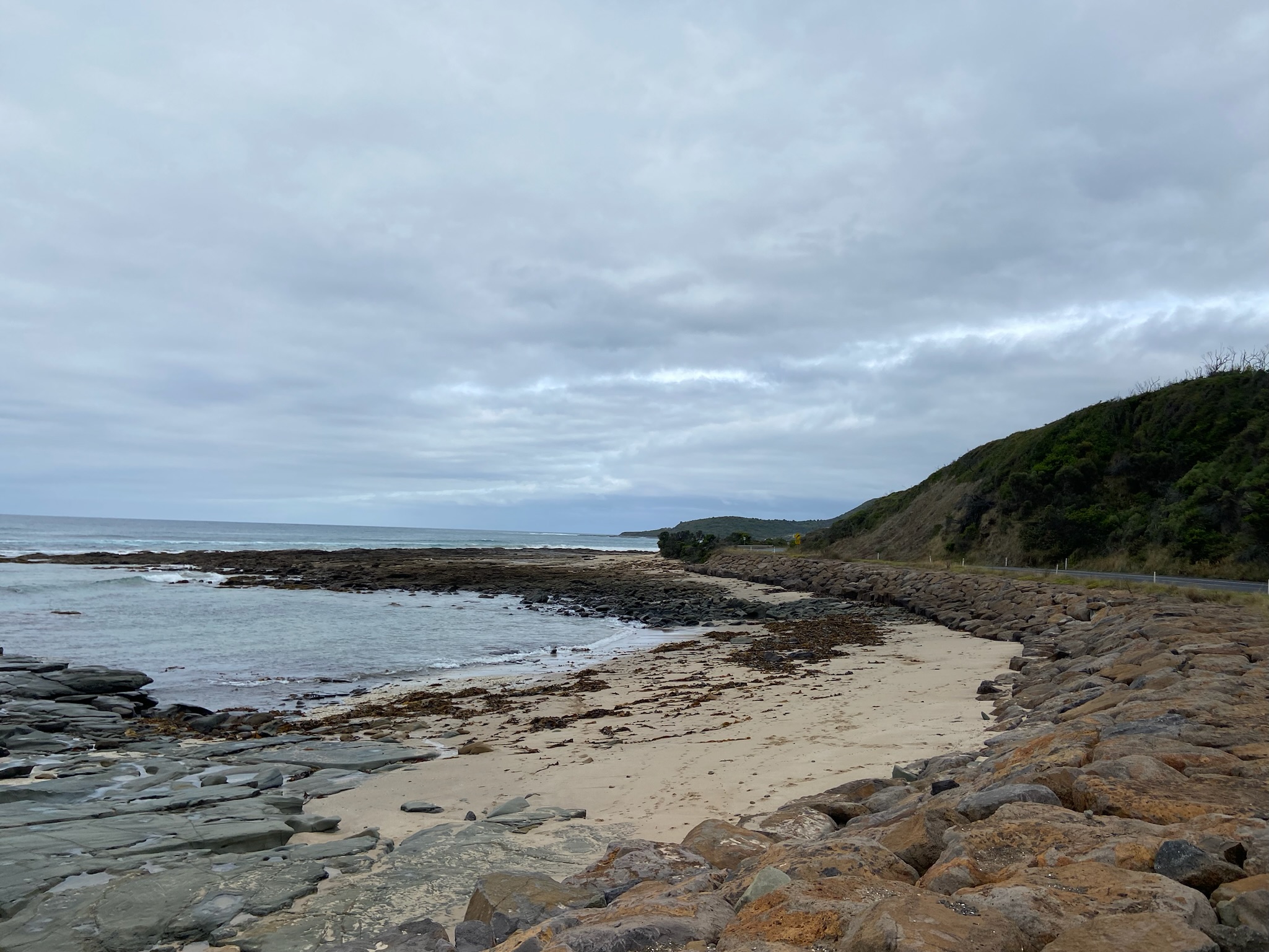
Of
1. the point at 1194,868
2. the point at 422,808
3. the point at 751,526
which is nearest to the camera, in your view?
the point at 1194,868

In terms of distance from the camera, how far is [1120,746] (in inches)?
209

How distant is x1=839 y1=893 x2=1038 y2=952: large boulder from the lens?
2.73 meters

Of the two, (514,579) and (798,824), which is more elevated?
(798,824)

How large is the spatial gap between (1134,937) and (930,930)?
0.69 metres

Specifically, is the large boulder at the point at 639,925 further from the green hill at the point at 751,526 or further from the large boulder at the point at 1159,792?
the green hill at the point at 751,526

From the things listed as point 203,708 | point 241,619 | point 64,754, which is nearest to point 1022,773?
point 64,754

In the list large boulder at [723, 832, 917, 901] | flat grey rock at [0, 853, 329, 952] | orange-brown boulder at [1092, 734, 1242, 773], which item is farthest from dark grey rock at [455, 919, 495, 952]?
orange-brown boulder at [1092, 734, 1242, 773]

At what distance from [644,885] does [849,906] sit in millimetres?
1665

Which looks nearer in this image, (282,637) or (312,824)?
(312,824)

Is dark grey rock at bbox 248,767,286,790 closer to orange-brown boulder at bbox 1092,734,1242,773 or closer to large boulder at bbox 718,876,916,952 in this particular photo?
large boulder at bbox 718,876,916,952

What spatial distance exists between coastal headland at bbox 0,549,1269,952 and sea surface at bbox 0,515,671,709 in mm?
2401

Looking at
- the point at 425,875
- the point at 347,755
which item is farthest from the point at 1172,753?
the point at 347,755

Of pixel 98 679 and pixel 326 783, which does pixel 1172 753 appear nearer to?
pixel 326 783

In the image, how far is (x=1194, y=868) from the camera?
10.5 feet
